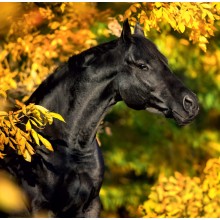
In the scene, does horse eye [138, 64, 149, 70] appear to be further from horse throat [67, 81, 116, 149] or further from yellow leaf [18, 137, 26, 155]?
yellow leaf [18, 137, 26, 155]

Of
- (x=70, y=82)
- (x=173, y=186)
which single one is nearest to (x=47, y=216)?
(x=70, y=82)

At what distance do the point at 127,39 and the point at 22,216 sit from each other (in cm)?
203

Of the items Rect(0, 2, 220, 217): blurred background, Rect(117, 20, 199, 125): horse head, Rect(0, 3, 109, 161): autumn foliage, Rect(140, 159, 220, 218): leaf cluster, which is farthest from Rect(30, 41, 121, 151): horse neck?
Rect(140, 159, 220, 218): leaf cluster

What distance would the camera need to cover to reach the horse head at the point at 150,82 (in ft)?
24.5

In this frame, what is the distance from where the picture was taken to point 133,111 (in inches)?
565

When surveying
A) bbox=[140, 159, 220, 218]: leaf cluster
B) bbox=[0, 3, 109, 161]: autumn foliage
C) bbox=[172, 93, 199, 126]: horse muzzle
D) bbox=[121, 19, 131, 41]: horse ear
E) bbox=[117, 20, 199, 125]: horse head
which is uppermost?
bbox=[121, 19, 131, 41]: horse ear

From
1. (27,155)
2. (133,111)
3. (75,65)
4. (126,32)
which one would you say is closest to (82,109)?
(75,65)

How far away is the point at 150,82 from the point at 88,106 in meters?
0.65

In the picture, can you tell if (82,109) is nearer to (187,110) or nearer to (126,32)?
(126,32)

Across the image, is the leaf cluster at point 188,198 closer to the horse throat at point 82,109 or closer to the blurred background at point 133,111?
the blurred background at point 133,111

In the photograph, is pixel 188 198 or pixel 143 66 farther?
pixel 188 198

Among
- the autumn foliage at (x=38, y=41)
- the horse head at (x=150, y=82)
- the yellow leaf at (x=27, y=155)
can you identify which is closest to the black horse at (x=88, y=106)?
the horse head at (x=150, y=82)

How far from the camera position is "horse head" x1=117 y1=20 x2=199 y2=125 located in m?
7.45

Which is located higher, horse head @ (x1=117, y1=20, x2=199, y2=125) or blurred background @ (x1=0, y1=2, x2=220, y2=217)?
horse head @ (x1=117, y1=20, x2=199, y2=125)
